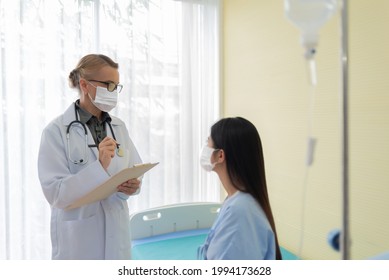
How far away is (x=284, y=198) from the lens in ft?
5.87

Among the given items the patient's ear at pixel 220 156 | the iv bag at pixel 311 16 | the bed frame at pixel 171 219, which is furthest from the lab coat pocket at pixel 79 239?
the iv bag at pixel 311 16

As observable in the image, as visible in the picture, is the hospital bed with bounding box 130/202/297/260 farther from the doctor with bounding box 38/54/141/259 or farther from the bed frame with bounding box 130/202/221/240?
the doctor with bounding box 38/54/141/259

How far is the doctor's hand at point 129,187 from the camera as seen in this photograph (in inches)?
50.0

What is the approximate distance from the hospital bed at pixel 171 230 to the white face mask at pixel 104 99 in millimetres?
855

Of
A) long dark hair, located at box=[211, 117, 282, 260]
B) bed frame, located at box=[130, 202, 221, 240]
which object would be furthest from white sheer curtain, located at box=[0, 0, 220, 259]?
long dark hair, located at box=[211, 117, 282, 260]

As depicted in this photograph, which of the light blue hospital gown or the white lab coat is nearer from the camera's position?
the light blue hospital gown

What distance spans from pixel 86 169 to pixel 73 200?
0.12 meters

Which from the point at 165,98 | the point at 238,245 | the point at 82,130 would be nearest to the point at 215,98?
the point at 165,98

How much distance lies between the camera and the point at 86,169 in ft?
3.68

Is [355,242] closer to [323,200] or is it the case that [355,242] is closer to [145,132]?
[323,200]

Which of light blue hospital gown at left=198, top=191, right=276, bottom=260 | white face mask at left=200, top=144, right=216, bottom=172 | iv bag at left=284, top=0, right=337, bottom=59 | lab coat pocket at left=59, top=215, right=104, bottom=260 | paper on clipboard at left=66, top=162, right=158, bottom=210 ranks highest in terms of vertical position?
iv bag at left=284, top=0, right=337, bottom=59

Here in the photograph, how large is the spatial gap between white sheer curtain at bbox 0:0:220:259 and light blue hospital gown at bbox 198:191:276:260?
1393mm

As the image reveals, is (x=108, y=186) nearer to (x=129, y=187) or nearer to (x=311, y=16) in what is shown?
(x=129, y=187)

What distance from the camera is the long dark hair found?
38.0 inches
